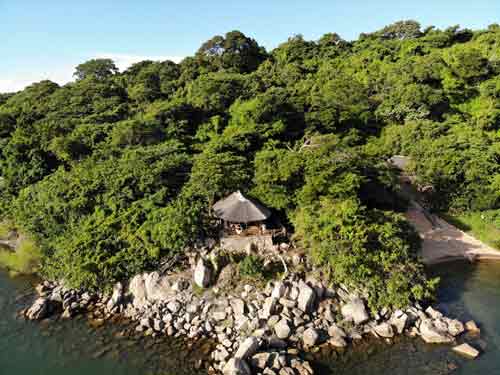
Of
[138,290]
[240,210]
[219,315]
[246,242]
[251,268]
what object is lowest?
[219,315]

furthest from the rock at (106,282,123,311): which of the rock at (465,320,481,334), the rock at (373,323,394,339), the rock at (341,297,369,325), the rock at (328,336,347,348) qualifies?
the rock at (465,320,481,334)

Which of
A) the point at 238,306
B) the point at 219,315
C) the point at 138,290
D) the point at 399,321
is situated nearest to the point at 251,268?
the point at 238,306

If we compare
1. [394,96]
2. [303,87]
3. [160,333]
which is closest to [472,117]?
[394,96]

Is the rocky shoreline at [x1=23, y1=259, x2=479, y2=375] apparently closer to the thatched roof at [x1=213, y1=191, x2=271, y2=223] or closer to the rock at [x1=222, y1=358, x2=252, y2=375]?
the rock at [x1=222, y1=358, x2=252, y2=375]

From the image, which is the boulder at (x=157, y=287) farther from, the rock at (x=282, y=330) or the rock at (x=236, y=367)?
the rock at (x=282, y=330)

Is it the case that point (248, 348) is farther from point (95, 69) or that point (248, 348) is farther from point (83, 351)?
point (95, 69)

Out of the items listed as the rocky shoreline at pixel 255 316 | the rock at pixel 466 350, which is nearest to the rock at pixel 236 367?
the rocky shoreline at pixel 255 316

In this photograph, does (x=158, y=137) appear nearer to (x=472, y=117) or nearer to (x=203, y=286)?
(x=203, y=286)
